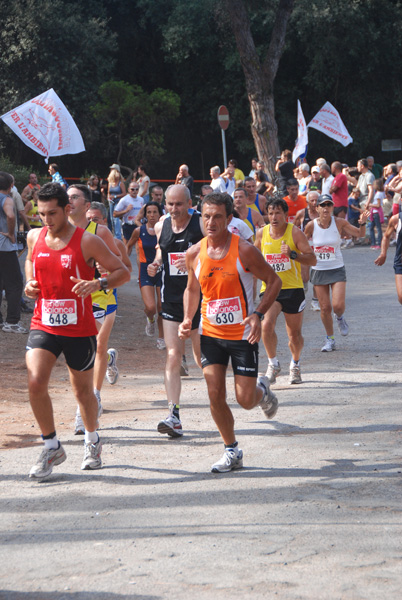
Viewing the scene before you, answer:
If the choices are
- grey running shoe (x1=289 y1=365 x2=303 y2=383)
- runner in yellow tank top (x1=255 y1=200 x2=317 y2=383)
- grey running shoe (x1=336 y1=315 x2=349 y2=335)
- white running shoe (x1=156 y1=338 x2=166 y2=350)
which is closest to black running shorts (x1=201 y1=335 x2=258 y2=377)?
runner in yellow tank top (x1=255 y1=200 x2=317 y2=383)

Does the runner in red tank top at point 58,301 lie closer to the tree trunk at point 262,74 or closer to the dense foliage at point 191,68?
the tree trunk at point 262,74

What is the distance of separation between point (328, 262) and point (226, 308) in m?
5.36

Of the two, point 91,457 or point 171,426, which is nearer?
point 91,457

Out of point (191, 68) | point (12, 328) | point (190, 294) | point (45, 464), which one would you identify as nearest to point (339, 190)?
point (12, 328)

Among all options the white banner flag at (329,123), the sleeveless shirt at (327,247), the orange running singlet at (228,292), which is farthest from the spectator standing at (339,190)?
the orange running singlet at (228,292)

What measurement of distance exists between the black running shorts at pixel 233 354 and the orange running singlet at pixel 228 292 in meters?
0.04

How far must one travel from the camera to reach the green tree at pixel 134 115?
3219 centimetres

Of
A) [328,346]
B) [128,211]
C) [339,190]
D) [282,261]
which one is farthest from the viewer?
[339,190]

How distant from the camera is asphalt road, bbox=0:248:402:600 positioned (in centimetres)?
427

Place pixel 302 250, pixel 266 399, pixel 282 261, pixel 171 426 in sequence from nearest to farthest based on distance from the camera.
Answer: pixel 266 399, pixel 171 426, pixel 302 250, pixel 282 261

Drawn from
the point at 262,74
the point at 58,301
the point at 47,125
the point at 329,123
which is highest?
→ the point at 262,74

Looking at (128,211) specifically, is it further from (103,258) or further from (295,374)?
(103,258)

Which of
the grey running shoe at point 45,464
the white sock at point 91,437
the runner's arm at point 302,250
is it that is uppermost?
the runner's arm at point 302,250

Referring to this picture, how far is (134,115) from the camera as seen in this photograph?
108 feet
